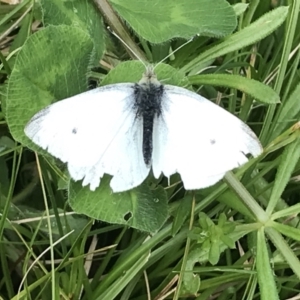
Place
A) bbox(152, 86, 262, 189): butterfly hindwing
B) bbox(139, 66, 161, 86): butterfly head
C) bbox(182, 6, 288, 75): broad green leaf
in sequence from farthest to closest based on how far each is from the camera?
bbox(182, 6, 288, 75): broad green leaf, bbox(139, 66, 161, 86): butterfly head, bbox(152, 86, 262, 189): butterfly hindwing

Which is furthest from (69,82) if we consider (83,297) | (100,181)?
(83,297)

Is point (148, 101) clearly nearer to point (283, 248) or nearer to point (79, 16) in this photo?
point (79, 16)

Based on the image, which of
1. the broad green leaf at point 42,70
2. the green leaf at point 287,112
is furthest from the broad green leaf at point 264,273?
the broad green leaf at point 42,70

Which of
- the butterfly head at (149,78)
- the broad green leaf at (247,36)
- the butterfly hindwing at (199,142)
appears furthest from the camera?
the broad green leaf at (247,36)

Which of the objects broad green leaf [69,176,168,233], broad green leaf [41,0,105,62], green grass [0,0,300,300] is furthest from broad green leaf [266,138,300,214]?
broad green leaf [41,0,105,62]

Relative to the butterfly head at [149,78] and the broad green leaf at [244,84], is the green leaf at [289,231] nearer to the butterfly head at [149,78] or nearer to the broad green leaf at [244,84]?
the broad green leaf at [244,84]

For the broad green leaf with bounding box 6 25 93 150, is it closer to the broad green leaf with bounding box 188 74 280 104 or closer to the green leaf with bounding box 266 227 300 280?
the broad green leaf with bounding box 188 74 280 104

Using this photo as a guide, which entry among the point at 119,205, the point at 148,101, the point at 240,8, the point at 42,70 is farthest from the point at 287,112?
the point at 42,70
